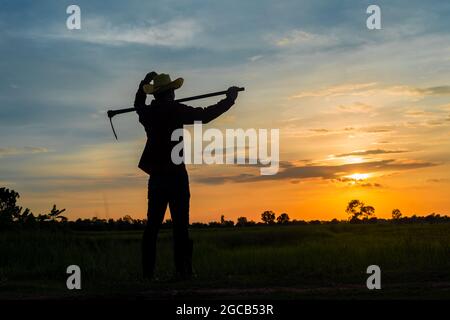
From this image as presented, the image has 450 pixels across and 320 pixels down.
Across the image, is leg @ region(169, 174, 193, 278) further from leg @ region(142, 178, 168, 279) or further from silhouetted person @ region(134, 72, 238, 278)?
leg @ region(142, 178, 168, 279)

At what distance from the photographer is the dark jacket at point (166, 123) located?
10.3 m

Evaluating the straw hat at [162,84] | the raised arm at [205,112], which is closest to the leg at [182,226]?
the raised arm at [205,112]

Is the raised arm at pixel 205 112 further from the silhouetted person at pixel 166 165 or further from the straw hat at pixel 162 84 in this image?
the straw hat at pixel 162 84

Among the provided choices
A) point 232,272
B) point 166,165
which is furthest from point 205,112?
point 232,272

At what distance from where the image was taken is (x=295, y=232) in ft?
132

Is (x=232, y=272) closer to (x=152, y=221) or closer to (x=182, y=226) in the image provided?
(x=182, y=226)

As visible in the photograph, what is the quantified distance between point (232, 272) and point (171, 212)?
7.83 feet

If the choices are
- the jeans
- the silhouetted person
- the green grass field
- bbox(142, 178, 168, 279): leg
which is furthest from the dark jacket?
the green grass field

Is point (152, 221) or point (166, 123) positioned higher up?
point (166, 123)

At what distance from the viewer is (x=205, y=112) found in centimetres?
1025
